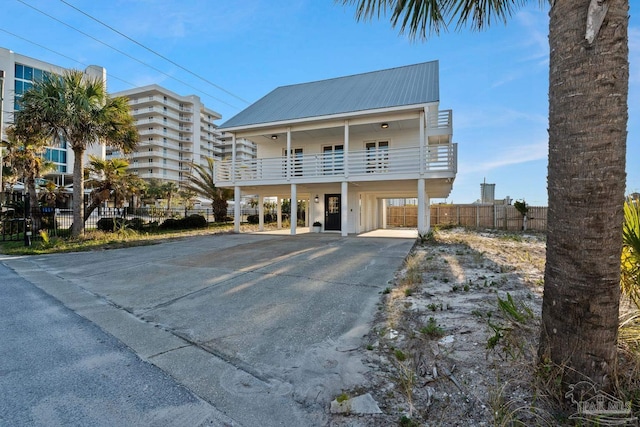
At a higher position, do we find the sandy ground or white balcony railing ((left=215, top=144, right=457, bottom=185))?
white balcony railing ((left=215, top=144, right=457, bottom=185))

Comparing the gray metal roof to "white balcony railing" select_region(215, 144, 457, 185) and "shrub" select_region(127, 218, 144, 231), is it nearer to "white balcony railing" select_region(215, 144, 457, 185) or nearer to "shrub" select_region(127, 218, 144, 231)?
"white balcony railing" select_region(215, 144, 457, 185)

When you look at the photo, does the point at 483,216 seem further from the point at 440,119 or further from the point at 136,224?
the point at 136,224

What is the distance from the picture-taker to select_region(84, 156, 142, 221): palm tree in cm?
1661

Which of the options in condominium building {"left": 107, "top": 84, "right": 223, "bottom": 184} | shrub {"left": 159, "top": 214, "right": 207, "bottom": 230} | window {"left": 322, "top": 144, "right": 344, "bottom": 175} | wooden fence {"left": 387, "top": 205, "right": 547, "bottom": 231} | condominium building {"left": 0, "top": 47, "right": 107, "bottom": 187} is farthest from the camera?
condominium building {"left": 107, "top": 84, "right": 223, "bottom": 184}

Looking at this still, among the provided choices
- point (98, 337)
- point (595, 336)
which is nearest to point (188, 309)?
point (98, 337)

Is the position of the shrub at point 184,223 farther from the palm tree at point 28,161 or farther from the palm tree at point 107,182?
the palm tree at point 28,161

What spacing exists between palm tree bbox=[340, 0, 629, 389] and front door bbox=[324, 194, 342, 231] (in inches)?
610

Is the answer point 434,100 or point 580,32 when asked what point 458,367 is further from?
point 434,100

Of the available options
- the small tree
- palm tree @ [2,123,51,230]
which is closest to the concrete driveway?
palm tree @ [2,123,51,230]

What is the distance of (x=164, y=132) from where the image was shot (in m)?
61.8

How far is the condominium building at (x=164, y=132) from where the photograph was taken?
6006 centimetres

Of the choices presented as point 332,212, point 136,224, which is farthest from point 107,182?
point 332,212

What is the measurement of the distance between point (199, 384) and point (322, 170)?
13735 mm

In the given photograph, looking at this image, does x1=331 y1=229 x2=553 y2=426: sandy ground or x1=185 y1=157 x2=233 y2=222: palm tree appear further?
x1=185 y1=157 x2=233 y2=222: palm tree
